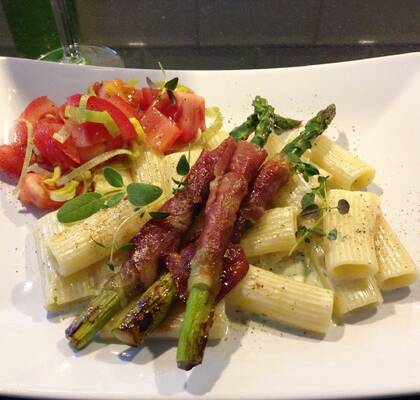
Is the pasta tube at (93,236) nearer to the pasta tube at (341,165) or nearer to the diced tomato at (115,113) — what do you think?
the diced tomato at (115,113)

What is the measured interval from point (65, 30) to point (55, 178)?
4.64 feet

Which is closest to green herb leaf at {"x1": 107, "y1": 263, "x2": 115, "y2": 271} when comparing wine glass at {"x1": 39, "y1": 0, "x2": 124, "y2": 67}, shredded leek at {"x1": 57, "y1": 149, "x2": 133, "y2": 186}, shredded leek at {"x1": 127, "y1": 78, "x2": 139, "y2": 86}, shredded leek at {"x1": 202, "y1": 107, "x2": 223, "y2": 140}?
shredded leek at {"x1": 57, "y1": 149, "x2": 133, "y2": 186}

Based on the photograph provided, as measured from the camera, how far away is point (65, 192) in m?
2.16

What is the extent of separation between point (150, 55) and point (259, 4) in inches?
45.4

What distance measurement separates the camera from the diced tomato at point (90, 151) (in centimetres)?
224

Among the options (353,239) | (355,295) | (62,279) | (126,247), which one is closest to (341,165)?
(353,239)

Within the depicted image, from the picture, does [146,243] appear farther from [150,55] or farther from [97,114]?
[150,55]

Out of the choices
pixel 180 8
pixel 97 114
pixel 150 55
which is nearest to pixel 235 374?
pixel 97 114

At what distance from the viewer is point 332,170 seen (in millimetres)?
2180

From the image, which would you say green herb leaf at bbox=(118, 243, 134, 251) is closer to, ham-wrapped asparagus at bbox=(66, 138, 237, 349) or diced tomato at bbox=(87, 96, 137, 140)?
ham-wrapped asparagus at bbox=(66, 138, 237, 349)

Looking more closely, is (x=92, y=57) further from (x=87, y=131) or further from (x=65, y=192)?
(x=65, y=192)

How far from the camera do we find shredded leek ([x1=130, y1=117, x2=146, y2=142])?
7.54 ft

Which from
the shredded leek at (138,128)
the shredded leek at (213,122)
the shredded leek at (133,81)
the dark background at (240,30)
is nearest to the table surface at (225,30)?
the dark background at (240,30)

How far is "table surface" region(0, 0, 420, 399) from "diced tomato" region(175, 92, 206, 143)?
3.61 ft
